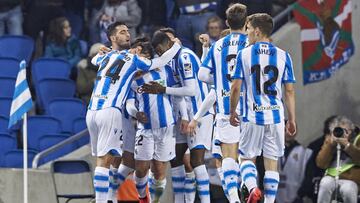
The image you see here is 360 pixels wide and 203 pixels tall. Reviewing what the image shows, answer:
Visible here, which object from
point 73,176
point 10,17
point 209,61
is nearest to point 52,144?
point 73,176

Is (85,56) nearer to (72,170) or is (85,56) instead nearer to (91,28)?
(91,28)

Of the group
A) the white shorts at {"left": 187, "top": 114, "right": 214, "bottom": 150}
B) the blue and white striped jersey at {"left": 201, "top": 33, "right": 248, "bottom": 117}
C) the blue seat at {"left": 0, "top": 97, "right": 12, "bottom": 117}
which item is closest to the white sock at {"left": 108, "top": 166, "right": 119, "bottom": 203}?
the white shorts at {"left": 187, "top": 114, "right": 214, "bottom": 150}

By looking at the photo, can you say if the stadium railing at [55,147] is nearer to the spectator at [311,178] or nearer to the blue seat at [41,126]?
the blue seat at [41,126]

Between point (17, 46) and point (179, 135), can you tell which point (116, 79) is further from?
point (17, 46)

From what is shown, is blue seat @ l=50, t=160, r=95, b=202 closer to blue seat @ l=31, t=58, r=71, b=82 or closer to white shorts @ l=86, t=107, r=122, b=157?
blue seat @ l=31, t=58, r=71, b=82

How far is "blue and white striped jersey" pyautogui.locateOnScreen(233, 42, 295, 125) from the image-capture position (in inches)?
737

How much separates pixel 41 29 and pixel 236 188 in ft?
24.6

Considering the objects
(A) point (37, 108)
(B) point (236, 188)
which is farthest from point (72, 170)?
(B) point (236, 188)

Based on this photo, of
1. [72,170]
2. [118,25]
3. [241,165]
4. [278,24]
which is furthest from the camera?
[278,24]

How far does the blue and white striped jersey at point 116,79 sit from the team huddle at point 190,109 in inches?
0.4

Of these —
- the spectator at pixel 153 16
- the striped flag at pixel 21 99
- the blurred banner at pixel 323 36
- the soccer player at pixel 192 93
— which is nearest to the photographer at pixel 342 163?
the blurred banner at pixel 323 36

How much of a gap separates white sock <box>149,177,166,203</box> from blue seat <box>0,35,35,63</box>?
527 centimetres

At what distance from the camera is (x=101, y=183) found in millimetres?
19969

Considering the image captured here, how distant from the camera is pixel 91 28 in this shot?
1027 inches
